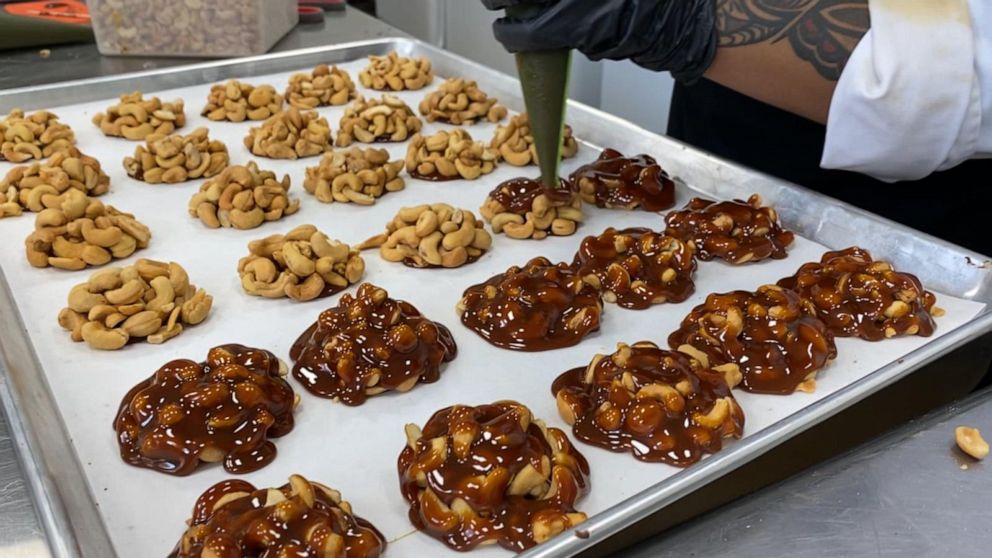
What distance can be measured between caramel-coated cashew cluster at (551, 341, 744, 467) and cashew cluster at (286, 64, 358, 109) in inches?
47.1

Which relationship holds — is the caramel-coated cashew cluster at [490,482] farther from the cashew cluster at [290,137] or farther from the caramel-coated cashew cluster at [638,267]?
the cashew cluster at [290,137]

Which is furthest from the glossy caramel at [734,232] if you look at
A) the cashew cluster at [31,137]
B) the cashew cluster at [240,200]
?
the cashew cluster at [31,137]

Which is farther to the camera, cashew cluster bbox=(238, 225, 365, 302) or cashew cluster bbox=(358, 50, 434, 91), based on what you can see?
cashew cluster bbox=(358, 50, 434, 91)

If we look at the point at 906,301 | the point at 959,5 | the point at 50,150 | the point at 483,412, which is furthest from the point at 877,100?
the point at 50,150

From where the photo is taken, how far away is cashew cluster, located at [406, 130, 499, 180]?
5.68 ft

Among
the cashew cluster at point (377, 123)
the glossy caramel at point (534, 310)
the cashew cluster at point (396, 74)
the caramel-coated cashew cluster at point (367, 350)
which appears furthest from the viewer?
the cashew cluster at point (396, 74)

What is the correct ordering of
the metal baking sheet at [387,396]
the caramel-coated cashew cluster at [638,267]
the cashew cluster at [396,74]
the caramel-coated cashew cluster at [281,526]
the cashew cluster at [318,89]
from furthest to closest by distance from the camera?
the cashew cluster at [396,74], the cashew cluster at [318,89], the caramel-coated cashew cluster at [638,267], the metal baking sheet at [387,396], the caramel-coated cashew cluster at [281,526]

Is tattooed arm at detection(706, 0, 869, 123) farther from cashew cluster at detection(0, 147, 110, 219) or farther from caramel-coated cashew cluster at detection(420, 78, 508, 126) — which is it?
cashew cluster at detection(0, 147, 110, 219)

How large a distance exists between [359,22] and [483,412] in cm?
198

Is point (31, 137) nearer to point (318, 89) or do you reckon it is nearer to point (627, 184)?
point (318, 89)

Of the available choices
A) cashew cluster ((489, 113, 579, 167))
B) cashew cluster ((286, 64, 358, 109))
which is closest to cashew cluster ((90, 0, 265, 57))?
cashew cluster ((286, 64, 358, 109))

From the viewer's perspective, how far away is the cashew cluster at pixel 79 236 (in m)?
1.39

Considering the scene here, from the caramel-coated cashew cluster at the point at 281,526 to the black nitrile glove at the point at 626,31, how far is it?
2.38ft

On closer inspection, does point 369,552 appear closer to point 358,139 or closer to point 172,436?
point 172,436
